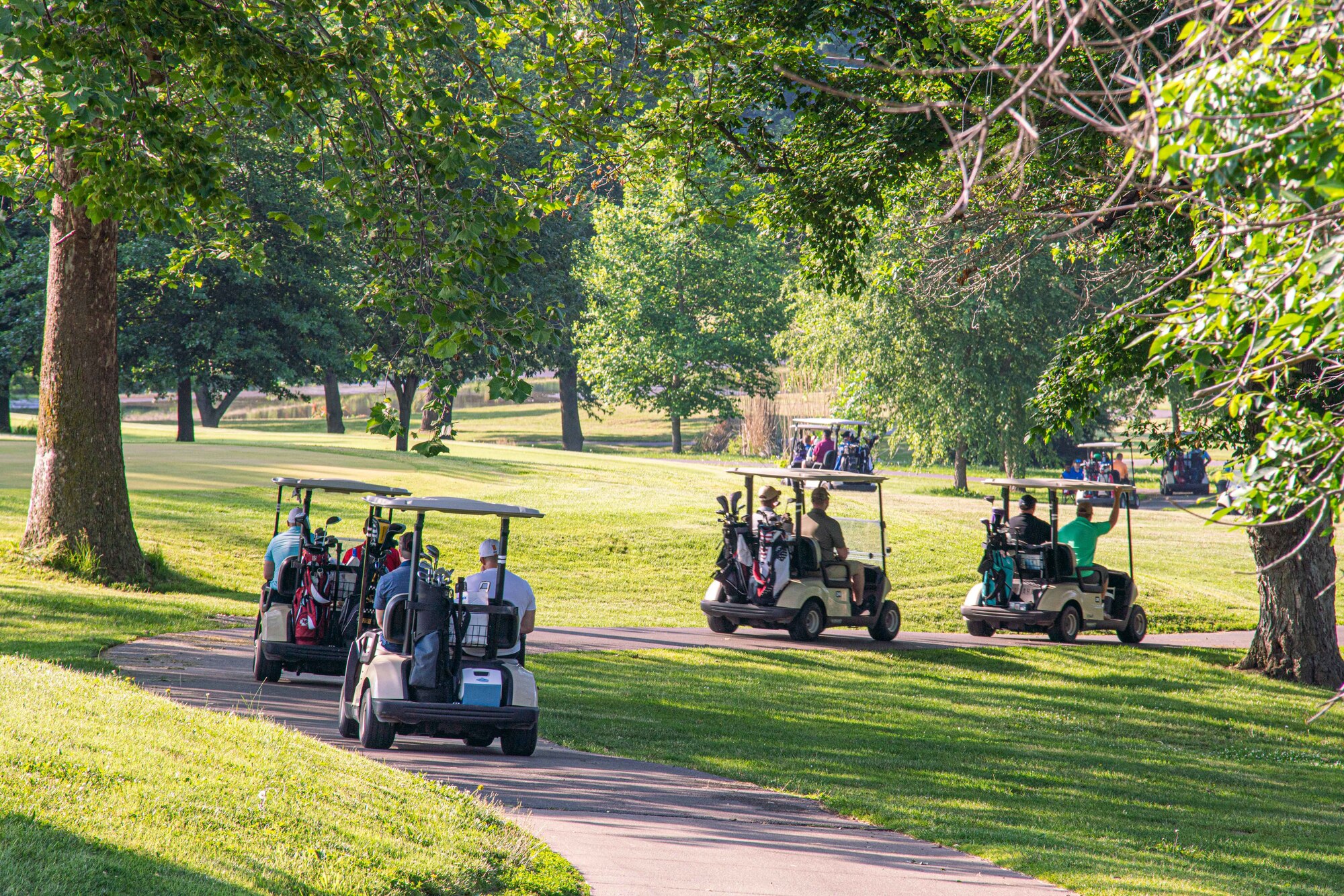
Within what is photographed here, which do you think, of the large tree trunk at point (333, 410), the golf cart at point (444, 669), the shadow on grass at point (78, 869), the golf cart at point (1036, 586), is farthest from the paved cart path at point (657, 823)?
the large tree trunk at point (333, 410)

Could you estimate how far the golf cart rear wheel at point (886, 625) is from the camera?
1775 cm

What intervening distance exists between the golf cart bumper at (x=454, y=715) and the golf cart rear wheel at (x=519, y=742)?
173 millimetres

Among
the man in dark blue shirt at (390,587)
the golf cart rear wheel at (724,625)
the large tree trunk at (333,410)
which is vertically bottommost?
the golf cart rear wheel at (724,625)

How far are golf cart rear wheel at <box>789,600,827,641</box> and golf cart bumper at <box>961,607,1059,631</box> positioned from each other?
2.51m

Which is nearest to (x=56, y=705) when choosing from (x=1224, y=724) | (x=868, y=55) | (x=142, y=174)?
(x=142, y=174)

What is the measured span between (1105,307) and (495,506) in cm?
2756

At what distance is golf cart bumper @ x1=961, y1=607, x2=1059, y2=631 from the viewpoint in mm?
17891

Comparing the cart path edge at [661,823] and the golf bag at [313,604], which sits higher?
the golf bag at [313,604]

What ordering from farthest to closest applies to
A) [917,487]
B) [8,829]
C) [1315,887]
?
[917,487]
[1315,887]
[8,829]

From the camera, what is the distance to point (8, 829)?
5.06 meters

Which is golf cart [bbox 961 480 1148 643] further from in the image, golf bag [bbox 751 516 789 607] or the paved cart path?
the paved cart path

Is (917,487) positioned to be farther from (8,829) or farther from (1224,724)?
(8,829)

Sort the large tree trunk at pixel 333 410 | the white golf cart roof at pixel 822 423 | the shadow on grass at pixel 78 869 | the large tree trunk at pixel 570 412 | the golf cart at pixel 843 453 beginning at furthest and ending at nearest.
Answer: the large tree trunk at pixel 570 412, the large tree trunk at pixel 333 410, the white golf cart roof at pixel 822 423, the golf cart at pixel 843 453, the shadow on grass at pixel 78 869

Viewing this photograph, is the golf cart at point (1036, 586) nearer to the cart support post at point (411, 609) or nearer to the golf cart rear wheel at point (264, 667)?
the golf cart rear wheel at point (264, 667)
